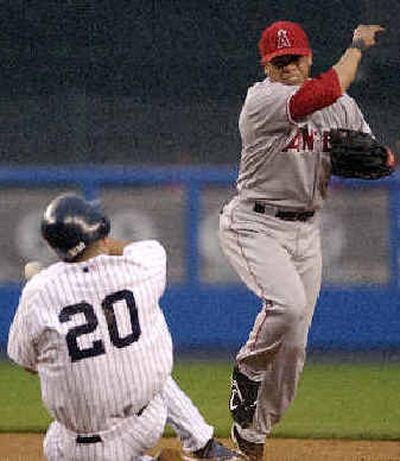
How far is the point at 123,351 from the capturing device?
13.7ft

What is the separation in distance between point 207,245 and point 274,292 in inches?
153

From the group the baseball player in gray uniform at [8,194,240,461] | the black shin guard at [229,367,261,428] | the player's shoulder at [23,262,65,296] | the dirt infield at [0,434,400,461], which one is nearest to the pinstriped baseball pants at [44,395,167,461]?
the baseball player in gray uniform at [8,194,240,461]

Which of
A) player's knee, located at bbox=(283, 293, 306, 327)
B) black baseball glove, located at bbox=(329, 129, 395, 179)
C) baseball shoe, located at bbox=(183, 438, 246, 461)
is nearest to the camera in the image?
baseball shoe, located at bbox=(183, 438, 246, 461)

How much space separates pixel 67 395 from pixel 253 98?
206 centimetres

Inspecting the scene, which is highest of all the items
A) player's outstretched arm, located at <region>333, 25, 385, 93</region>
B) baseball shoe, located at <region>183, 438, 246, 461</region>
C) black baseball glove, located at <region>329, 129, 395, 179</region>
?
player's outstretched arm, located at <region>333, 25, 385, 93</region>

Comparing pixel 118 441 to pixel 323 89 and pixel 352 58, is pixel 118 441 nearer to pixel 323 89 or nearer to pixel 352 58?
pixel 323 89

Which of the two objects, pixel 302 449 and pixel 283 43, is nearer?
pixel 283 43

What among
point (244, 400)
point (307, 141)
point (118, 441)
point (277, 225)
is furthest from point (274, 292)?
point (118, 441)

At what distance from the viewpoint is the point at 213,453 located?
536 cm

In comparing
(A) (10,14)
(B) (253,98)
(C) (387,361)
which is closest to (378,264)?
(C) (387,361)

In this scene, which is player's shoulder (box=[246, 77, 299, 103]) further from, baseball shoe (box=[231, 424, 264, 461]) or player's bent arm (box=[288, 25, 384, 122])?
Result: baseball shoe (box=[231, 424, 264, 461])

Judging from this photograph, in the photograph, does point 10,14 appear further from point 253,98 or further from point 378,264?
point 253,98

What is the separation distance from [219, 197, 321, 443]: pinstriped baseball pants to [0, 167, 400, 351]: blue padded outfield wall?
348cm

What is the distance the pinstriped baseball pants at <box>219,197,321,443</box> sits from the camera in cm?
584
